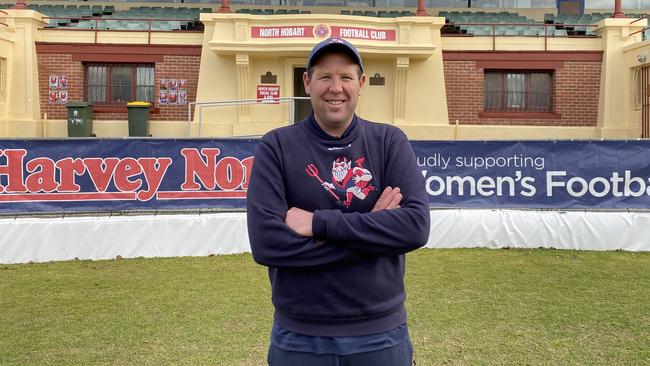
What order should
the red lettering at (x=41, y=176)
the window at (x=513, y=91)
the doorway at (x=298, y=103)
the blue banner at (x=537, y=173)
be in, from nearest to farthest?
the red lettering at (x=41, y=176)
the blue banner at (x=537, y=173)
the doorway at (x=298, y=103)
the window at (x=513, y=91)

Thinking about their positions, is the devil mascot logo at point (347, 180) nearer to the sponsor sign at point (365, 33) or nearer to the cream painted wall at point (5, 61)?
the sponsor sign at point (365, 33)

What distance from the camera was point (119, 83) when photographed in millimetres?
18375

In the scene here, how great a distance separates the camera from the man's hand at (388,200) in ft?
7.56

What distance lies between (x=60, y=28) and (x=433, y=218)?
14.8 meters

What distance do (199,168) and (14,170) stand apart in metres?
2.70

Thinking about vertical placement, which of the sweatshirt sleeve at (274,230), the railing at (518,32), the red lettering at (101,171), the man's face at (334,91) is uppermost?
the railing at (518,32)

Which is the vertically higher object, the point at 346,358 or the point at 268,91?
the point at 268,91

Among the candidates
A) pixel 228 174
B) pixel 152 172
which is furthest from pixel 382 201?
pixel 152 172

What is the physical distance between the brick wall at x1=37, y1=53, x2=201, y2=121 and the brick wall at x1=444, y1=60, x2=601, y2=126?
8266mm

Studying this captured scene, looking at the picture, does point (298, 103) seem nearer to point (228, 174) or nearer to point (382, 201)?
point (228, 174)

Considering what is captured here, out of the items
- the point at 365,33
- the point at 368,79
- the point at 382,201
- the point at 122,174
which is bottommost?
the point at 122,174

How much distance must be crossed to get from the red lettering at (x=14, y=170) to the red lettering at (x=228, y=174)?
2.86 m

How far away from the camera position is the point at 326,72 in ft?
7.58

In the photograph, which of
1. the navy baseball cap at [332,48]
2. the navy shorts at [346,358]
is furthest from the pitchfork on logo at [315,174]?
the navy shorts at [346,358]
